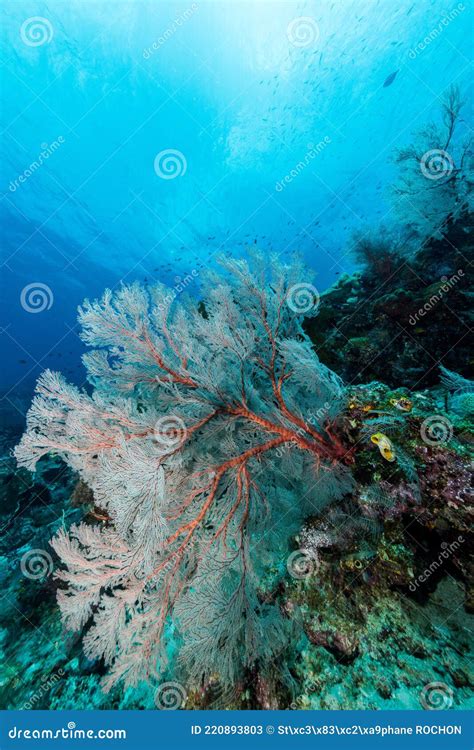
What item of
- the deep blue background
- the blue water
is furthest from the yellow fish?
the blue water

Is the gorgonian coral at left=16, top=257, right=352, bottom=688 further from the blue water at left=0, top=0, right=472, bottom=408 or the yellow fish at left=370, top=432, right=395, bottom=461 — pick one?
the blue water at left=0, top=0, right=472, bottom=408

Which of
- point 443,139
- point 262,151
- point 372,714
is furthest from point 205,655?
point 262,151

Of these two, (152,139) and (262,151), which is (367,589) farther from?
(262,151)

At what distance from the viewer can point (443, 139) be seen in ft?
26.5

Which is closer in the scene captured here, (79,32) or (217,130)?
(79,32)

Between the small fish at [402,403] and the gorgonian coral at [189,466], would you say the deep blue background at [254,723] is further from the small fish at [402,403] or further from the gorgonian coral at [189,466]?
the small fish at [402,403]

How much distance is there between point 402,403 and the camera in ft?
11.7

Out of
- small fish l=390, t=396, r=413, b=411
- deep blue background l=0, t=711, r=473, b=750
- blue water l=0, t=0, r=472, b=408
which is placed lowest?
deep blue background l=0, t=711, r=473, b=750

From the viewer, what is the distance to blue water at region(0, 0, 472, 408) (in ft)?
60.1

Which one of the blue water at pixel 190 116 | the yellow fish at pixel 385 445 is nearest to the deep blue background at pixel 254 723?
the yellow fish at pixel 385 445

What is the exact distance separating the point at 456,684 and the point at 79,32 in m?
28.8

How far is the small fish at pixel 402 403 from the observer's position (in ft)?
11.5

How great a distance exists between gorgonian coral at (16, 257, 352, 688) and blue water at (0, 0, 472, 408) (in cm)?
748

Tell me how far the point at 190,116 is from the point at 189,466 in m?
31.8
